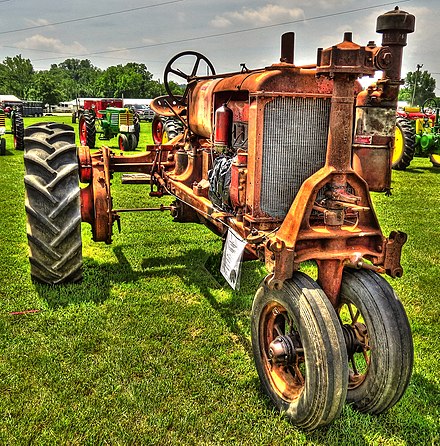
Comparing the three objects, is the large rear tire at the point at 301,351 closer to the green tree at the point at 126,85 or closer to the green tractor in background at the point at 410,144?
the green tractor in background at the point at 410,144

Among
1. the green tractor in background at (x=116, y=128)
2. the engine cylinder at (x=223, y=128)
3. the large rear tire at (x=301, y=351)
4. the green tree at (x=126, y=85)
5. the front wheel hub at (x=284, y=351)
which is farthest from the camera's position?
the green tree at (x=126, y=85)

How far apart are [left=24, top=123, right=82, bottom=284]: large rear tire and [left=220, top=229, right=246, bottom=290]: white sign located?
1595mm

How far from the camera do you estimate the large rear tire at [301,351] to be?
259cm

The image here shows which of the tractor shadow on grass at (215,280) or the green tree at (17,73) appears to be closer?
the tractor shadow on grass at (215,280)

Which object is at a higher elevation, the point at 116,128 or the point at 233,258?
the point at 233,258

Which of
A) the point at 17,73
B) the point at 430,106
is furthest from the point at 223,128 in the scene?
the point at 17,73

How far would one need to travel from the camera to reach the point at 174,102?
5918 mm

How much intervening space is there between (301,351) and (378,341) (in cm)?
42

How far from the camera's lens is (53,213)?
14.3 ft

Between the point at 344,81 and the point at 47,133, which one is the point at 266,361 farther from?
the point at 47,133

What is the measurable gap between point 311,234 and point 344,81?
0.86 m

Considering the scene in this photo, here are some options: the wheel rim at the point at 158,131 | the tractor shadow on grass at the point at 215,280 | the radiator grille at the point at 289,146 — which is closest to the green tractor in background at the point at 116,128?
the wheel rim at the point at 158,131

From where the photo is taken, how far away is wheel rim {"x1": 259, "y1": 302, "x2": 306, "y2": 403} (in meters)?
2.89

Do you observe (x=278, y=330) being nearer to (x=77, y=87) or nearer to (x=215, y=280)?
(x=215, y=280)
